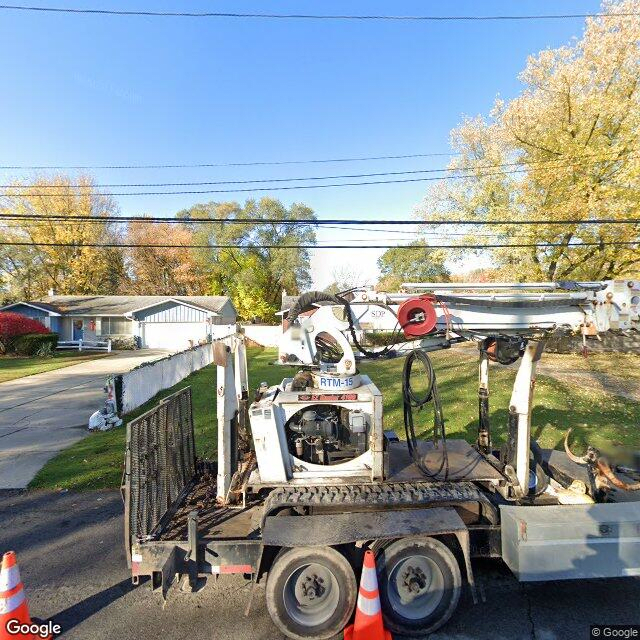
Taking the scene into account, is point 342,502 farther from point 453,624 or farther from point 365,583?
point 453,624

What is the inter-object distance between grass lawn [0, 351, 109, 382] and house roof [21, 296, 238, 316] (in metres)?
4.36

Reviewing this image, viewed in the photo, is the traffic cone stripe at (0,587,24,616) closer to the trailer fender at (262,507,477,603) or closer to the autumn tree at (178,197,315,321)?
the trailer fender at (262,507,477,603)

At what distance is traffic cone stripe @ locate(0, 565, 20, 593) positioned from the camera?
11.5ft

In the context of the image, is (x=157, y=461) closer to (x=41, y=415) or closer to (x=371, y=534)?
(x=371, y=534)

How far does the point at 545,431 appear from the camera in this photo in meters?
9.68

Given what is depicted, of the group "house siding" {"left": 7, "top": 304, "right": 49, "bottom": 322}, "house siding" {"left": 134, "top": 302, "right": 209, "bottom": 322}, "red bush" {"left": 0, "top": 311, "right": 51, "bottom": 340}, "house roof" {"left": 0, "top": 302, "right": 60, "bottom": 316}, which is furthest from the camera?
"house siding" {"left": 134, "top": 302, "right": 209, "bottom": 322}

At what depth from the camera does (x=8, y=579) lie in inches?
139

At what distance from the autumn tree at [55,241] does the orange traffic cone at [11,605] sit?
3782 centimetres

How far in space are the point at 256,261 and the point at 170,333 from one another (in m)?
16.9

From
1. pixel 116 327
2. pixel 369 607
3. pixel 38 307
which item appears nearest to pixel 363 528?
pixel 369 607

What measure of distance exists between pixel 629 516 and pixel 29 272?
48969 millimetres

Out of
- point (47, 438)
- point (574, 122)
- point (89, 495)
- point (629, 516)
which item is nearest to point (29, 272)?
point (47, 438)

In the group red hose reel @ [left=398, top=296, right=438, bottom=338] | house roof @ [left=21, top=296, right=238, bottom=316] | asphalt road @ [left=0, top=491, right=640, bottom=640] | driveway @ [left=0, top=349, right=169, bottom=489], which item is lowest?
driveway @ [left=0, top=349, right=169, bottom=489]

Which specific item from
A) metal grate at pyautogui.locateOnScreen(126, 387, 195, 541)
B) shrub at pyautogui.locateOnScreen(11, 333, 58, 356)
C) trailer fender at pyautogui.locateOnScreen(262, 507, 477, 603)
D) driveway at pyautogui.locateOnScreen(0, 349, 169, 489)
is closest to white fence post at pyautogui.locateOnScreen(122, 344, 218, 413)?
driveway at pyautogui.locateOnScreen(0, 349, 169, 489)
